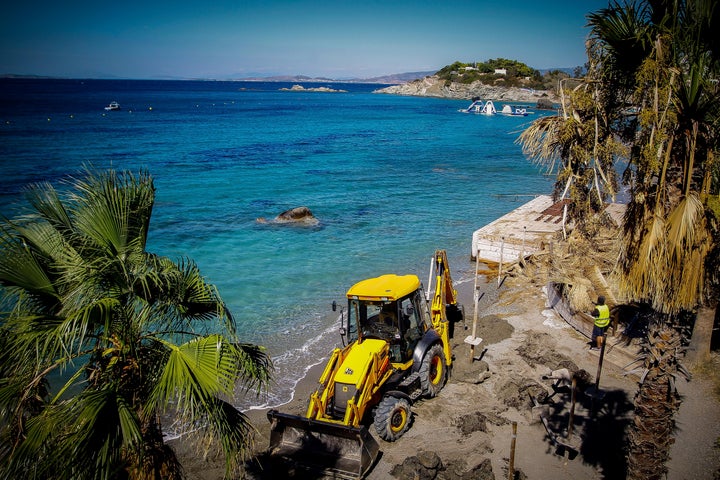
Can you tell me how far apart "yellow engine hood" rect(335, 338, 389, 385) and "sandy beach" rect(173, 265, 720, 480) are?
4.79 ft

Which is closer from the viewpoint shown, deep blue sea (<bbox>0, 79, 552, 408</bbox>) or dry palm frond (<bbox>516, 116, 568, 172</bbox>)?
dry palm frond (<bbox>516, 116, 568, 172</bbox>)

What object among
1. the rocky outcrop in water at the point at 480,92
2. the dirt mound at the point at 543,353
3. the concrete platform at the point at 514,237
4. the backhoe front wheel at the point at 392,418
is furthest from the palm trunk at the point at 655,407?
the rocky outcrop in water at the point at 480,92

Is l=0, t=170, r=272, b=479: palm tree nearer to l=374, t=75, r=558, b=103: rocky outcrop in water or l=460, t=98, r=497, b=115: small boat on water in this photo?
l=460, t=98, r=497, b=115: small boat on water

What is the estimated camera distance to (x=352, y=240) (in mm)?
24219

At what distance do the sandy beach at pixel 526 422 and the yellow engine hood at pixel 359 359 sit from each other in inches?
57.5

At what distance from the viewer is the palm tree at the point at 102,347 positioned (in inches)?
157

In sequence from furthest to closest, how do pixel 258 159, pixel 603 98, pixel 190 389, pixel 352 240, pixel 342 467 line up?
1. pixel 258 159
2. pixel 352 240
3. pixel 342 467
4. pixel 603 98
5. pixel 190 389

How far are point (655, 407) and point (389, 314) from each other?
491 cm

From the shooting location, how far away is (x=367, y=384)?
8.70 meters

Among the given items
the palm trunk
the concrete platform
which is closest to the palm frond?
the palm trunk

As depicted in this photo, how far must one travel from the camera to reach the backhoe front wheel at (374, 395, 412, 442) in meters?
8.82

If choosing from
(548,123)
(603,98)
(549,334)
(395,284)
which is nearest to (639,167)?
(603,98)

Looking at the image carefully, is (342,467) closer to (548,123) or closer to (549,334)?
(548,123)

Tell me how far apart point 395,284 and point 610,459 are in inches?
186
